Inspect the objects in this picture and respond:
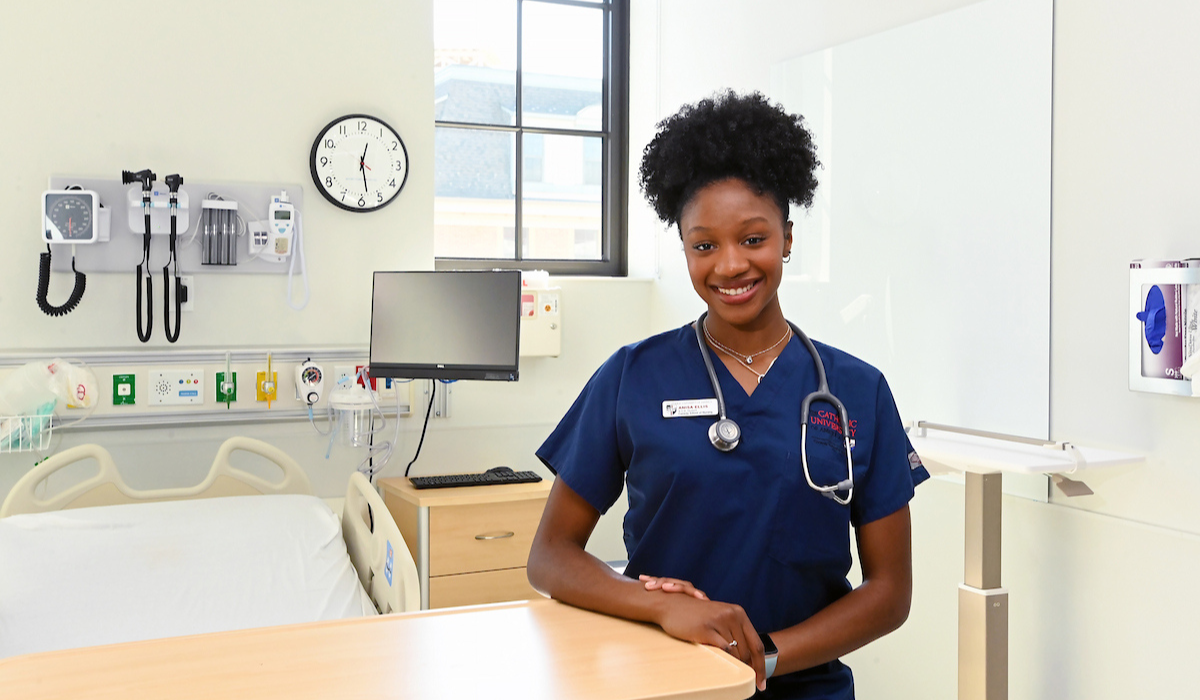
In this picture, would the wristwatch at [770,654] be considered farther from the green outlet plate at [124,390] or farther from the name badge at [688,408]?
the green outlet plate at [124,390]

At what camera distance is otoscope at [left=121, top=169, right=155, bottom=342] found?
2797 millimetres

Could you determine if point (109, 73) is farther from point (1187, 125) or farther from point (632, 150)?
point (1187, 125)

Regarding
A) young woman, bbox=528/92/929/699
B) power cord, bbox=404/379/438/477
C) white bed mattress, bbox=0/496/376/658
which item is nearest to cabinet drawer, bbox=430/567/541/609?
white bed mattress, bbox=0/496/376/658

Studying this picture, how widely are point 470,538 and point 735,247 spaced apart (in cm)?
188

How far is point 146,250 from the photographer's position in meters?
2.85

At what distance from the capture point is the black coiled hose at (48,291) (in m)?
2.75

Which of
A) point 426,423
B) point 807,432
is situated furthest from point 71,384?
point 807,432

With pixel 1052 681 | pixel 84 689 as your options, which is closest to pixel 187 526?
pixel 84 689

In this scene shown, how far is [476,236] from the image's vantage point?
3.62 meters

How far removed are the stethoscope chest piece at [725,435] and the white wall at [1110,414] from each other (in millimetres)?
1123

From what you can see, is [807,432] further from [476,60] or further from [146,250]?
[476,60]

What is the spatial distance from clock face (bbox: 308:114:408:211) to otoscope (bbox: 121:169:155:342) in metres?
0.50

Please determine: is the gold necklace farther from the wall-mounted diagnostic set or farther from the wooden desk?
the wall-mounted diagnostic set

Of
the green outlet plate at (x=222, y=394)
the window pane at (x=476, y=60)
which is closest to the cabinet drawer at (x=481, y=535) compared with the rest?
the green outlet plate at (x=222, y=394)
